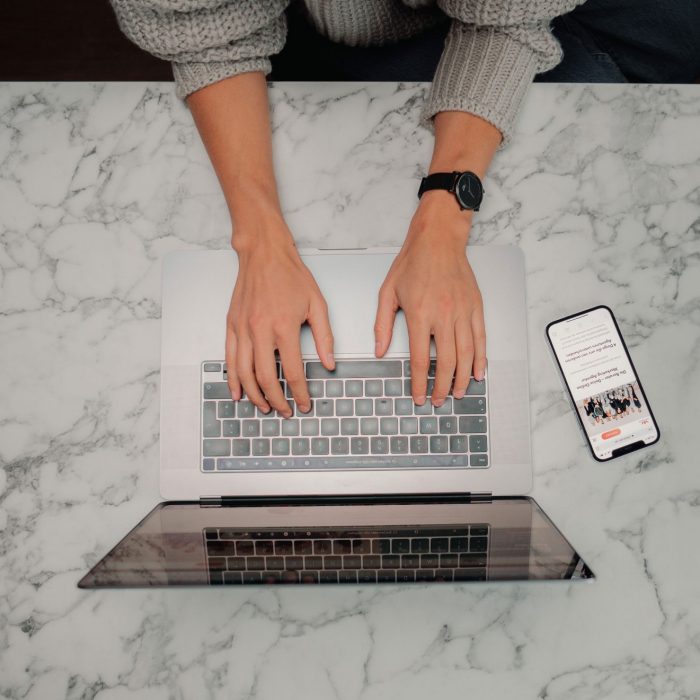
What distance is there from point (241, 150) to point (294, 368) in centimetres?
25

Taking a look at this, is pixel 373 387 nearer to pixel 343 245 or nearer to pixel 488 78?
pixel 343 245

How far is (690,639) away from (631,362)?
288 mm

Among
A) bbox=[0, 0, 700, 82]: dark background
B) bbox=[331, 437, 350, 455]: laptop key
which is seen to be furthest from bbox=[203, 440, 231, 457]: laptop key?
bbox=[0, 0, 700, 82]: dark background

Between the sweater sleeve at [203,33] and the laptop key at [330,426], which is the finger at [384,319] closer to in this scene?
the laptop key at [330,426]

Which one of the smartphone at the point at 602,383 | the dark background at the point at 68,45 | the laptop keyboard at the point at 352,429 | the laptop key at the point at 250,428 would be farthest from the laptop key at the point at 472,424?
A: the dark background at the point at 68,45

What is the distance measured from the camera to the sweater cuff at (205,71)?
0.73 m

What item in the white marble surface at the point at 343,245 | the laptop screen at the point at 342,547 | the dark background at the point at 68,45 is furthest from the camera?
the dark background at the point at 68,45

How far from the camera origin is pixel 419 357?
2.28ft

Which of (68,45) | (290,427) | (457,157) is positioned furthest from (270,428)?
(68,45)

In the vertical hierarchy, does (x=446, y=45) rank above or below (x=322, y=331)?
above

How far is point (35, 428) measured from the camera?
0.73 meters

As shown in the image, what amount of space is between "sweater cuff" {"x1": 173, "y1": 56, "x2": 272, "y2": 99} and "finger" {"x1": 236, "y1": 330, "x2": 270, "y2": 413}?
29 centimetres

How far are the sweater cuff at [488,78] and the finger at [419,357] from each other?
246 millimetres

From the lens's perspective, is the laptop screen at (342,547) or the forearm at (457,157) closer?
the laptop screen at (342,547)
